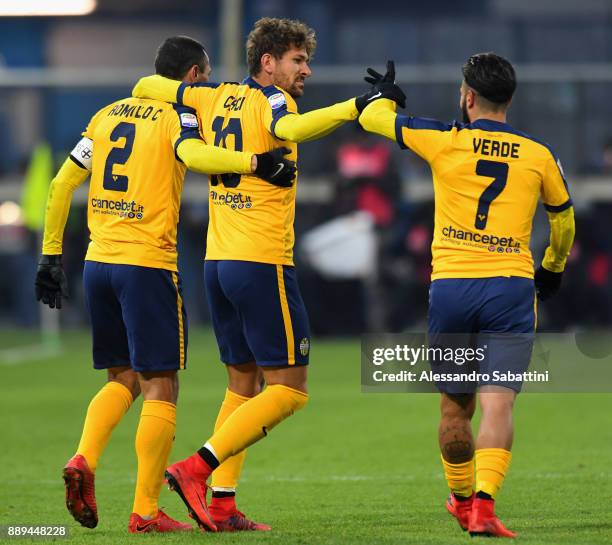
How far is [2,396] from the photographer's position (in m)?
13.6

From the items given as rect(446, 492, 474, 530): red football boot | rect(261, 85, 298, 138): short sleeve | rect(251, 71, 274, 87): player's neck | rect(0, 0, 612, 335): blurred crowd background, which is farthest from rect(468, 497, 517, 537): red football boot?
rect(0, 0, 612, 335): blurred crowd background

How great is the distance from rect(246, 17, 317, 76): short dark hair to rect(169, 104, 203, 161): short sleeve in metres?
0.36

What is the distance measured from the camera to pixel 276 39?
22.5 feet

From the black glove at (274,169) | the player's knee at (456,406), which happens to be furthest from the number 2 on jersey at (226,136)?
the player's knee at (456,406)

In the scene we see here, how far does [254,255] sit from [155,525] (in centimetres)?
129

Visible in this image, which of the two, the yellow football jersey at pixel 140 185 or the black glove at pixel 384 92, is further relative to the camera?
the yellow football jersey at pixel 140 185

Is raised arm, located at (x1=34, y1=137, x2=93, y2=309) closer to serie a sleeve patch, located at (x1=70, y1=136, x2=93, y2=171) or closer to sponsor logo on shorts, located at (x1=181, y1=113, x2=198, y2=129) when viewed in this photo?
serie a sleeve patch, located at (x1=70, y1=136, x2=93, y2=171)

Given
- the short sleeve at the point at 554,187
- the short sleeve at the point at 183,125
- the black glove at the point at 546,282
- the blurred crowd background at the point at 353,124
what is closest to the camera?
the short sleeve at the point at 554,187

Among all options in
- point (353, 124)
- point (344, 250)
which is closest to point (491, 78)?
point (344, 250)

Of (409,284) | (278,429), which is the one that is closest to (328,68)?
(409,284)

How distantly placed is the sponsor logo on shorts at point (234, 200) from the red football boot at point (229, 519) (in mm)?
1349

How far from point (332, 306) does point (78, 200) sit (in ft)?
14.7

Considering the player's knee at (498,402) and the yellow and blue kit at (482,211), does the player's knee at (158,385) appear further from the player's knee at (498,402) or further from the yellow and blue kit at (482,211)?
the player's knee at (498,402)

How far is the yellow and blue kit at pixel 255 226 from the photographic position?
669 cm
